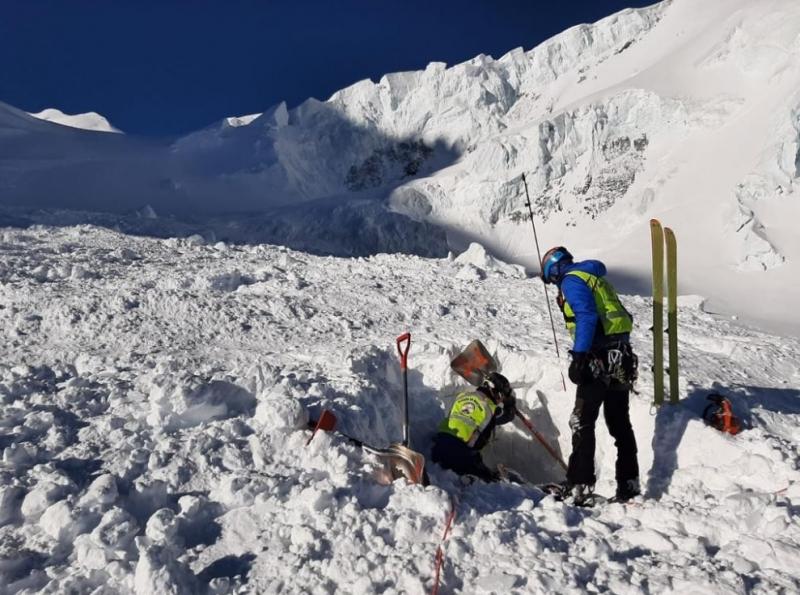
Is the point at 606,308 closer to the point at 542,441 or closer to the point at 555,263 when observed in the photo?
the point at 555,263

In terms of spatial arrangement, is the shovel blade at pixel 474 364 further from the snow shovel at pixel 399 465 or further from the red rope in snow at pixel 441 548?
the red rope in snow at pixel 441 548

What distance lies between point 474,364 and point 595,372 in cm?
221

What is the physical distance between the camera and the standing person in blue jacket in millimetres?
4215

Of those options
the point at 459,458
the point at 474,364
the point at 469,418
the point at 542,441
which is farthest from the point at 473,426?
the point at 474,364

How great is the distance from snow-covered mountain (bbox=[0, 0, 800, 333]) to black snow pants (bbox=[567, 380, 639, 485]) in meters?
19.0

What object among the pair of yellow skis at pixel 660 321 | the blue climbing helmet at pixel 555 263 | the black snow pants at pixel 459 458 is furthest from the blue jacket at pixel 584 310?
the black snow pants at pixel 459 458

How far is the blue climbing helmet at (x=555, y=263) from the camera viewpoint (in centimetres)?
455

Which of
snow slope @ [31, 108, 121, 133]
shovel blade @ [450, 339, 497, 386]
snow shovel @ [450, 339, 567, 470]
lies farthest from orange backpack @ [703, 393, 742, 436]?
snow slope @ [31, 108, 121, 133]

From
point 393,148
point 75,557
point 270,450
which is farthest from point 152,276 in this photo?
point 393,148

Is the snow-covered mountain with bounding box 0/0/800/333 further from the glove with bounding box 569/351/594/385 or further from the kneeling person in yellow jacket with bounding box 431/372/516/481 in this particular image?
the glove with bounding box 569/351/594/385

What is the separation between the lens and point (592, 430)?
433cm

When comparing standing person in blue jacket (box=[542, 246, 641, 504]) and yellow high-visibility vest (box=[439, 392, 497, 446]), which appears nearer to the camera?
standing person in blue jacket (box=[542, 246, 641, 504])

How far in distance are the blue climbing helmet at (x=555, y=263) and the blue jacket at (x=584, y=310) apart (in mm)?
162

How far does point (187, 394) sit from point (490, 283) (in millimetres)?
6543
